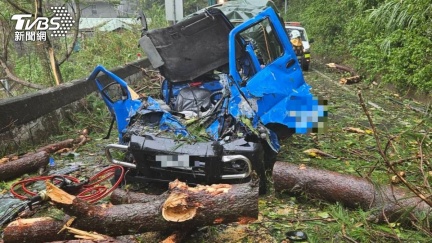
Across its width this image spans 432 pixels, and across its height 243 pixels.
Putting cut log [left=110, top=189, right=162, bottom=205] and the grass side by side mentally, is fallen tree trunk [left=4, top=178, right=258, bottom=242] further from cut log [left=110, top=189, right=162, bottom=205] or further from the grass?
cut log [left=110, top=189, right=162, bottom=205]

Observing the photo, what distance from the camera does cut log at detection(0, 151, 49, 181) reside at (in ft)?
14.4

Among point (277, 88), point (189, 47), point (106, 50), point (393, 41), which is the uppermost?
point (189, 47)

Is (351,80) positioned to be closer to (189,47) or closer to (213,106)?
(189,47)

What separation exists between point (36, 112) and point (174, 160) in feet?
10.6

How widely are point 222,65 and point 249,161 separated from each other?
2.24 metres

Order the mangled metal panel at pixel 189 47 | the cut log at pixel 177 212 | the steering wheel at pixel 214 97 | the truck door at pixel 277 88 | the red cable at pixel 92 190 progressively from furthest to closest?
the mangled metal panel at pixel 189 47
the steering wheel at pixel 214 97
the truck door at pixel 277 88
the red cable at pixel 92 190
the cut log at pixel 177 212

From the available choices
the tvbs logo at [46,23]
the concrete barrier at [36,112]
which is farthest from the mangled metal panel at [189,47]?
the tvbs logo at [46,23]

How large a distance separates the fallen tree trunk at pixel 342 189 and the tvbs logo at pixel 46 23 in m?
7.13

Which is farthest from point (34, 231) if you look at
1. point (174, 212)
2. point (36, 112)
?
point (36, 112)

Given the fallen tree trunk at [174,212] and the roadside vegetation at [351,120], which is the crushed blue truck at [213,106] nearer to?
the fallen tree trunk at [174,212]

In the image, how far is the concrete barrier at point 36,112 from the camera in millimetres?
5012

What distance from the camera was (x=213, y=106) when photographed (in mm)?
4387

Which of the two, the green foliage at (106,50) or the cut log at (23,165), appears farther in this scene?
the green foliage at (106,50)

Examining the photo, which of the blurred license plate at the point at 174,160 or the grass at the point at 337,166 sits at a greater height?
the blurred license plate at the point at 174,160
